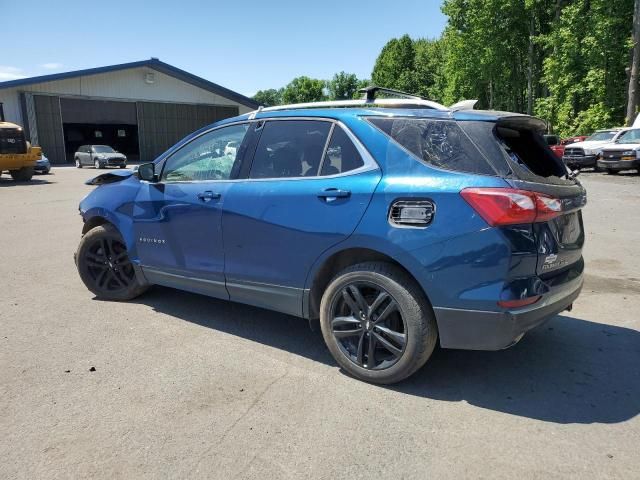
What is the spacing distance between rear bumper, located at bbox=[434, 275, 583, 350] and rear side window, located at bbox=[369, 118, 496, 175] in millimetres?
855

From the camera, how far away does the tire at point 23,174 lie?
20.4 meters

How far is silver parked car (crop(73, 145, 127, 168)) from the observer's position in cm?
3052

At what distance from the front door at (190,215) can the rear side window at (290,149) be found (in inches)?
10.2

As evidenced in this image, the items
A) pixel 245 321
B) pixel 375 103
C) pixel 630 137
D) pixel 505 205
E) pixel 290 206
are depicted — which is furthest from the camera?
pixel 630 137

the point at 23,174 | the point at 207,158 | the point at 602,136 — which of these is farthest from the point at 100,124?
the point at 207,158

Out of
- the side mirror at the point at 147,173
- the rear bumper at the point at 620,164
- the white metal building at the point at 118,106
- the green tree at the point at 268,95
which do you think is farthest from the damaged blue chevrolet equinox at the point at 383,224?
the green tree at the point at 268,95

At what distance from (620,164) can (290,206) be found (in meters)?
21.6

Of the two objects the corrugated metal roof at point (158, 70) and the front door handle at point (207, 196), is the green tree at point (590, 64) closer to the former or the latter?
the corrugated metal roof at point (158, 70)

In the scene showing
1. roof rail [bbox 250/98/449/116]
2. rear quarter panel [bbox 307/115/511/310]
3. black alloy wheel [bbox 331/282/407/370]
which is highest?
roof rail [bbox 250/98/449/116]

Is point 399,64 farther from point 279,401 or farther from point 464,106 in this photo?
point 279,401

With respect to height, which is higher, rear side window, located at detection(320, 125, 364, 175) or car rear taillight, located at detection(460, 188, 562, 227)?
rear side window, located at detection(320, 125, 364, 175)

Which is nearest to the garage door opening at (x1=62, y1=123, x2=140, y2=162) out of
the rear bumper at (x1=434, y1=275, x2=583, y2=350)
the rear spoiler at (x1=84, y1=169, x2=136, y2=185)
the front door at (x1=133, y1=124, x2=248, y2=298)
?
the rear spoiler at (x1=84, y1=169, x2=136, y2=185)

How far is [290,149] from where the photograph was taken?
3.92m

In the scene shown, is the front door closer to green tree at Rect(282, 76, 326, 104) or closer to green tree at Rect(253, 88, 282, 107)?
green tree at Rect(282, 76, 326, 104)
